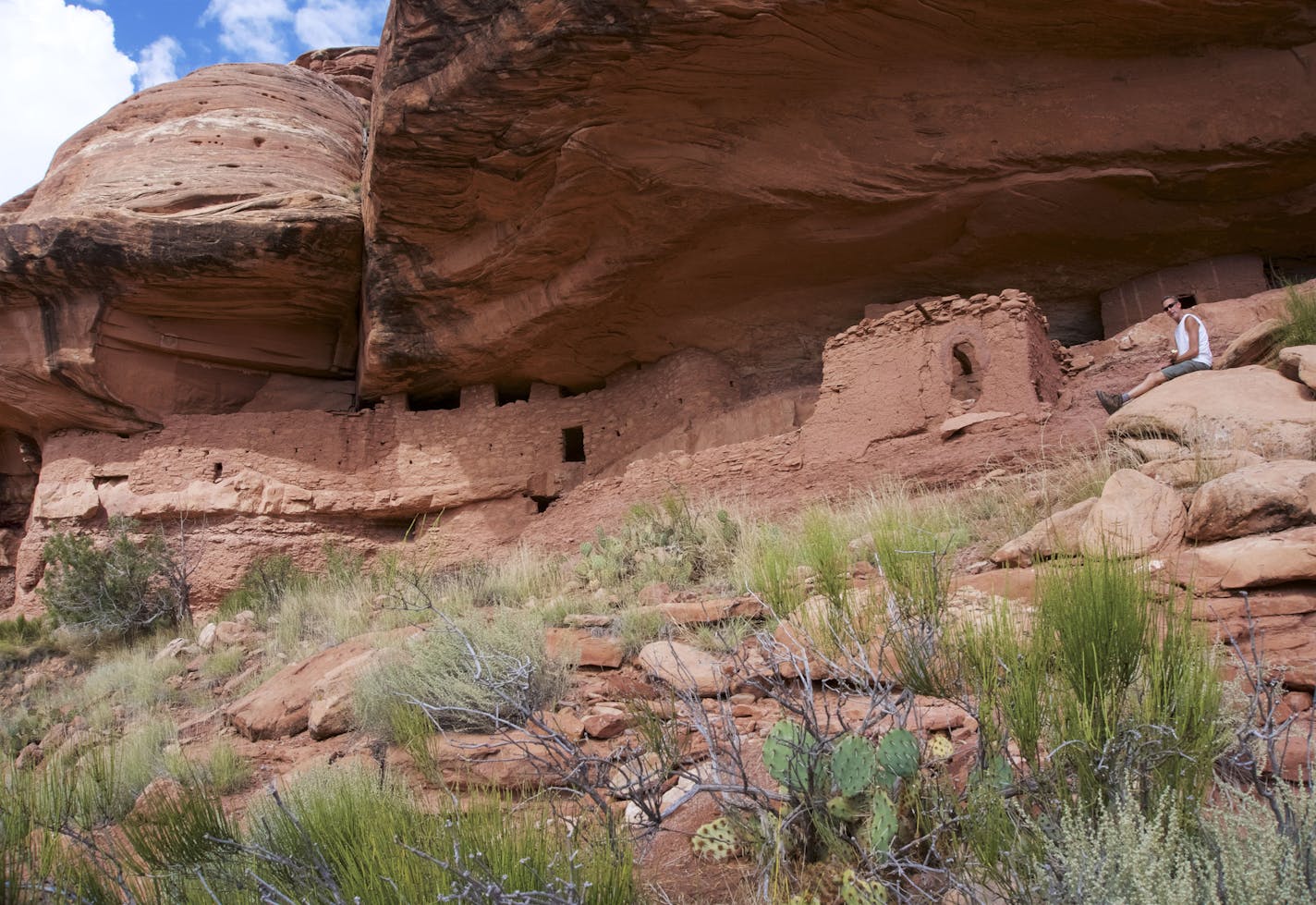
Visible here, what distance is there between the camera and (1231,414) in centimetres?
513

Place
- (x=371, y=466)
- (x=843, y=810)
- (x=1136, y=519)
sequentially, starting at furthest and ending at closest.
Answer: (x=371, y=466)
(x=1136, y=519)
(x=843, y=810)

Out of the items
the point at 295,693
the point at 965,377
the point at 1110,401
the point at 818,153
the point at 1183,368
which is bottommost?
the point at 295,693

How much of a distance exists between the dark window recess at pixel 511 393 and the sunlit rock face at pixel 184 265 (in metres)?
2.12

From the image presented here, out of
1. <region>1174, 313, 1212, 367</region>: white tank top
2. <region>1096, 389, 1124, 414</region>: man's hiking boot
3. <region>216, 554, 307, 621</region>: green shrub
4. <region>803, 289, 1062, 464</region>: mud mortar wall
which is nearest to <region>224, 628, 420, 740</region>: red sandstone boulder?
<region>803, 289, 1062, 464</region>: mud mortar wall

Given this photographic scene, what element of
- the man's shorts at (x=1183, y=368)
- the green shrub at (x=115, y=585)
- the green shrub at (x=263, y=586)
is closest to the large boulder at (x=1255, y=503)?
the man's shorts at (x=1183, y=368)

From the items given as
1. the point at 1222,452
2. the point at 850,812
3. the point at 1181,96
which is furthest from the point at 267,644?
the point at 1181,96

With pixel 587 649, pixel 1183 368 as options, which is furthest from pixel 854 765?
pixel 1183 368

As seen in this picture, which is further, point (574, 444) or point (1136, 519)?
point (574, 444)

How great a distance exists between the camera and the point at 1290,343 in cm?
646

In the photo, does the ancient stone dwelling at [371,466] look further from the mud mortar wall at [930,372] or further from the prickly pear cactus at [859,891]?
the prickly pear cactus at [859,891]

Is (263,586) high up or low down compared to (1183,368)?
down

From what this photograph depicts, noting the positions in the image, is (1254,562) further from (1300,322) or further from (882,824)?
(1300,322)

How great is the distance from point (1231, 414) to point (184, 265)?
10.5 meters

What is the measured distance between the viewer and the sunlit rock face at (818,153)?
7762 mm
